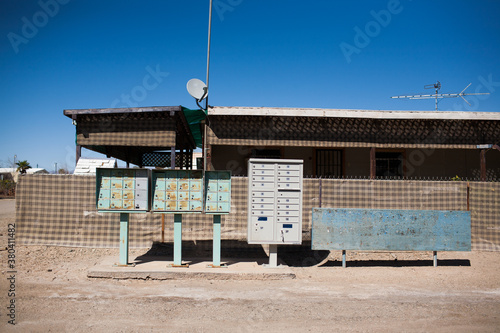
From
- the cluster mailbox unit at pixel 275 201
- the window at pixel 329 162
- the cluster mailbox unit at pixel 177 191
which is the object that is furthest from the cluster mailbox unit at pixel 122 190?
the window at pixel 329 162

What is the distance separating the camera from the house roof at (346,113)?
35.6ft

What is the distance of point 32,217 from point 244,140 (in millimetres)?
5922

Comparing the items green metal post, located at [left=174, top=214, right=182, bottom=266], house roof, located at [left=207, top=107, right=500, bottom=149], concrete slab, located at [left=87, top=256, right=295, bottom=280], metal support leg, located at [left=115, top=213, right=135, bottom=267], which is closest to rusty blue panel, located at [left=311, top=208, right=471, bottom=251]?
concrete slab, located at [left=87, top=256, right=295, bottom=280]

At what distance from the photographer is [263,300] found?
5531 mm

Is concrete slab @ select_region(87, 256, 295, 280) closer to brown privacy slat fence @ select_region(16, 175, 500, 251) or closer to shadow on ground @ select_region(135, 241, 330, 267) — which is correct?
shadow on ground @ select_region(135, 241, 330, 267)

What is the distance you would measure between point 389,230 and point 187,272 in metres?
4.22

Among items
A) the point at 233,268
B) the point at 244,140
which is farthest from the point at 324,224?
the point at 244,140

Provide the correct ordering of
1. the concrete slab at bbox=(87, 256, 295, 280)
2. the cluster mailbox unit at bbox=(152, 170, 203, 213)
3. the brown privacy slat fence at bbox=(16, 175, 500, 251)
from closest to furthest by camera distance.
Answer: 1. the concrete slab at bbox=(87, 256, 295, 280)
2. the cluster mailbox unit at bbox=(152, 170, 203, 213)
3. the brown privacy slat fence at bbox=(16, 175, 500, 251)

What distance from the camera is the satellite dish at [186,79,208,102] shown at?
960cm

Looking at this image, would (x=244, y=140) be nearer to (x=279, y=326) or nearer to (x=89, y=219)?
(x=89, y=219)

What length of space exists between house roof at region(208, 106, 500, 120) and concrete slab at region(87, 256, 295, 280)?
16.5 feet

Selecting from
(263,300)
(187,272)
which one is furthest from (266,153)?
(263,300)

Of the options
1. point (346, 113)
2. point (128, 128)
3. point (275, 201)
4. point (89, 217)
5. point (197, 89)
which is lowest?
point (89, 217)

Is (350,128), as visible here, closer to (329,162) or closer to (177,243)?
(329,162)
